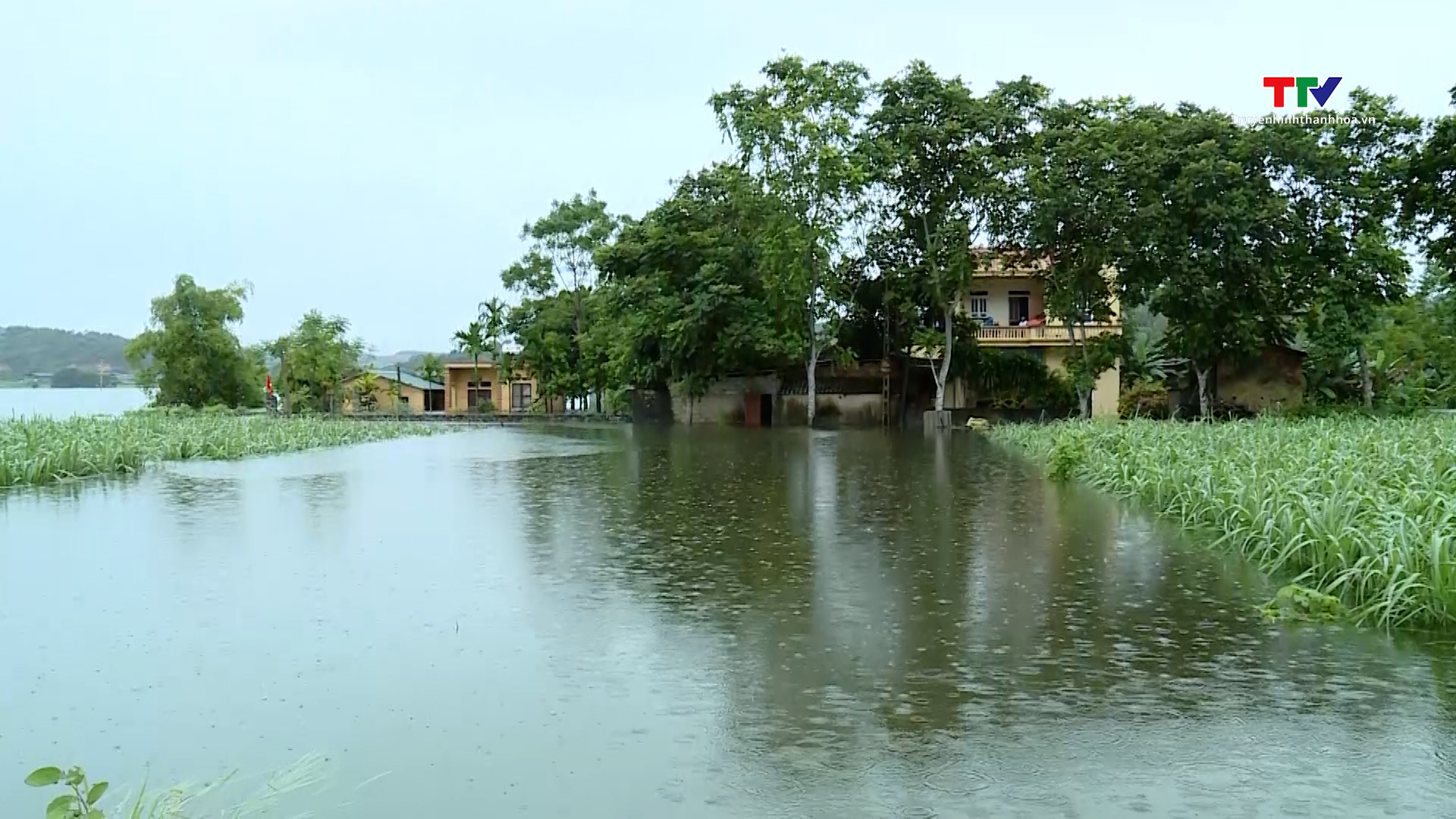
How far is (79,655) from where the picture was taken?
554cm

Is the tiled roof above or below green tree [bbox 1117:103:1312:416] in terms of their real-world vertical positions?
below

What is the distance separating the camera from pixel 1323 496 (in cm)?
796

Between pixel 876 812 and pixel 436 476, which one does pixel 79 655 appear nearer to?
pixel 876 812

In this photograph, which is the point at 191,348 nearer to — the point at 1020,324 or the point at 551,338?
the point at 551,338

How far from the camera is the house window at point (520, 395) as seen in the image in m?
56.2

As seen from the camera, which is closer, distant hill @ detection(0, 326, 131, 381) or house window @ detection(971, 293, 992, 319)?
house window @ detection(971, 293, 992, 319)

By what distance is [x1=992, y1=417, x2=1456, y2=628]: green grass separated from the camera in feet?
20.2

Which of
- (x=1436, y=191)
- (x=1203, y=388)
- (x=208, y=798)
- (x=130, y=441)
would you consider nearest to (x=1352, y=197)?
(x=1436, y=191)

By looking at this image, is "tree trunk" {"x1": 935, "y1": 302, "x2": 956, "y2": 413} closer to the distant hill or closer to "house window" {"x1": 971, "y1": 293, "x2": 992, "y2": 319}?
"house window" {"x1": 971, "y1": 293, "x2": 992, "y2": 319}

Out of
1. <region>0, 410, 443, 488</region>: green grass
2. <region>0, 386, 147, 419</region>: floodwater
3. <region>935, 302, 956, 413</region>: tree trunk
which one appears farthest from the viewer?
<region>0, 386, 147, 419</region>: floodwater

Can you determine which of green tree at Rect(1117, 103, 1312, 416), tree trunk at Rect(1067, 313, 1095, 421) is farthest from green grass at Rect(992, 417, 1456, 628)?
tree trunk at Rect(1067, 313, 1095, 421)

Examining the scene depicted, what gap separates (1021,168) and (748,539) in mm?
21184

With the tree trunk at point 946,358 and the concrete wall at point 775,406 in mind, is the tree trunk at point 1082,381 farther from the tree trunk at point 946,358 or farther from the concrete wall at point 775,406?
the concrete wall at point 775,406

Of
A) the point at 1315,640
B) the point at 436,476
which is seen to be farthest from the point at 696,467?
the point at 1315,640
